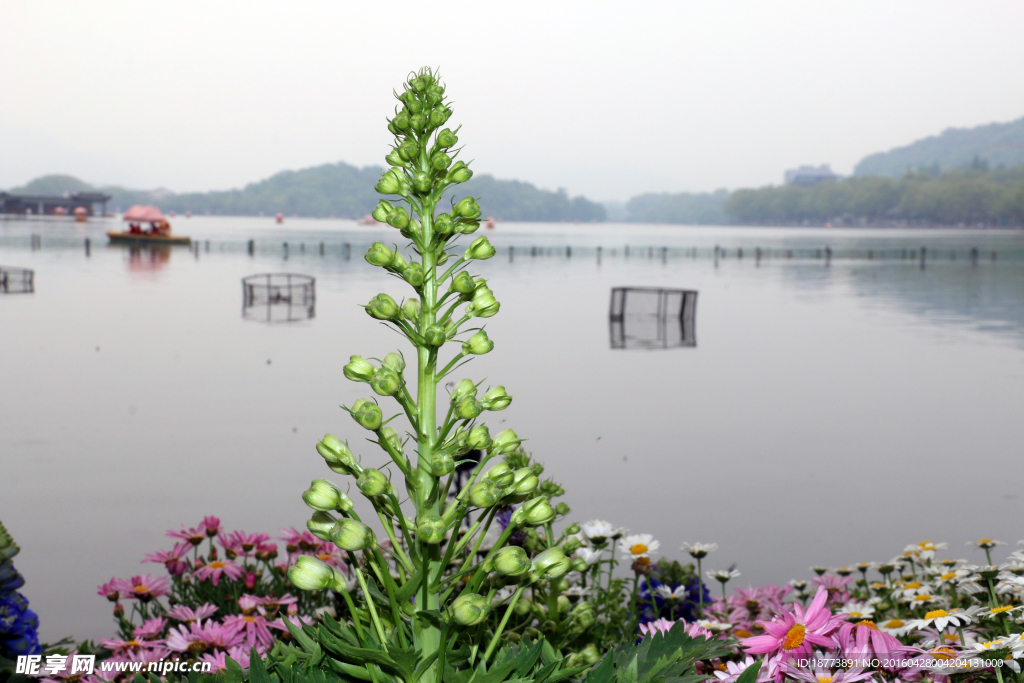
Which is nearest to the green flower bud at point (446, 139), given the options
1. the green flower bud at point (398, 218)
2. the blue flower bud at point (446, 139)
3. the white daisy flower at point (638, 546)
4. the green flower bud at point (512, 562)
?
the blue flower bud at point (446, 139)

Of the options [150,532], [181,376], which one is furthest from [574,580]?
[181,376]

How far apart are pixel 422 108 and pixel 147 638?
2.35 metres

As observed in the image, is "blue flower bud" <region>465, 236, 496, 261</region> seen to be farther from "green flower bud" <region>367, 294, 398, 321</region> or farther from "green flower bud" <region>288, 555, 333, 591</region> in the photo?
"green flower bud" <region>288, 555, 333, 591</region>

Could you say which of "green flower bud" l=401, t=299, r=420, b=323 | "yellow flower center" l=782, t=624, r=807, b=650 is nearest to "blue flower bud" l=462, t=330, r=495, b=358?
"green flower bud" l=401, t=299, r=420, b=323

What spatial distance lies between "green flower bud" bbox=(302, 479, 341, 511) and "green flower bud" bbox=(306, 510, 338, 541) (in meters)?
0.04

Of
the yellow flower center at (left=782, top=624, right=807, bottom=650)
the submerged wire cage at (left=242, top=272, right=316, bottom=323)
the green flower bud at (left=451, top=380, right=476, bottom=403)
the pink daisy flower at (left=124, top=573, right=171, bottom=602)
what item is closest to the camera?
the green flower bud at (left=451, top=380, right=476, bottom=403)

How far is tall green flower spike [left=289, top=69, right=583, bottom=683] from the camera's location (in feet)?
5.23

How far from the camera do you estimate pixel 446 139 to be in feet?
5.84

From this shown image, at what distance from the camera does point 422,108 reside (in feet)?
5.85

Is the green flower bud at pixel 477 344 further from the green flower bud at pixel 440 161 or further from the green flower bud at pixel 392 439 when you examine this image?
the green flower bud at pixel 440 161

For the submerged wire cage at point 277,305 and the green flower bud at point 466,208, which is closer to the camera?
the green flower bud at point 466,208

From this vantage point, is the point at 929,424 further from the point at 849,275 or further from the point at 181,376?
the point at 849,275

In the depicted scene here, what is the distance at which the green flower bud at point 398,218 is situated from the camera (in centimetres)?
175

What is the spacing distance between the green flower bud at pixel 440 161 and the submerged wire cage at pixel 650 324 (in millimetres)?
17464
